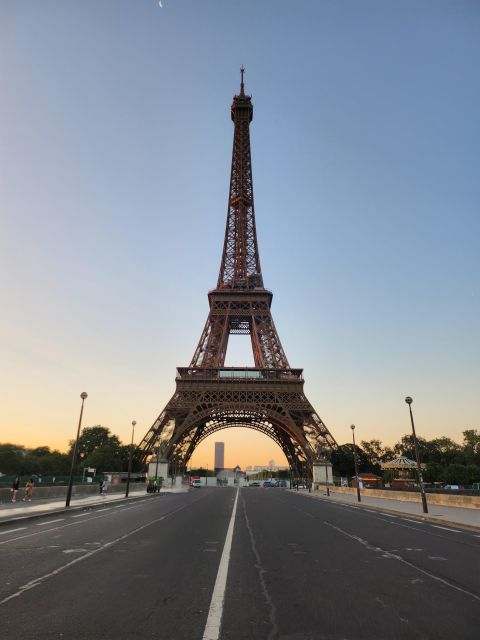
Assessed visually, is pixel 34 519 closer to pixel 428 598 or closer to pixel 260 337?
pixel 428 598

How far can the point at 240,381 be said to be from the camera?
64.0 metres

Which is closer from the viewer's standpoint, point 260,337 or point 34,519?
point 34,519

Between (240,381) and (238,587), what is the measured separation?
186 feet

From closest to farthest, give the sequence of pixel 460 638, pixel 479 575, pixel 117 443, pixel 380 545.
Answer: pixel 460 638 < pixel 479 575 < pixel 380 545 < pixel 117 443

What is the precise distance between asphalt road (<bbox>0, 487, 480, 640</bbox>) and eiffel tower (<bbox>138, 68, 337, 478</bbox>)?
158 ft

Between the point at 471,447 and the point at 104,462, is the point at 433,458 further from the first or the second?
the point at 104,462

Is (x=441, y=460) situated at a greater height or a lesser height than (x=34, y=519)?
greater

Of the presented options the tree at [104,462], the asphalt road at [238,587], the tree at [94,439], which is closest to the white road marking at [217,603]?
the asphalt road at [238,587]

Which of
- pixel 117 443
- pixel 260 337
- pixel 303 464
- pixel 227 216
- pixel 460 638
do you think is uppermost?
pixel 227 216

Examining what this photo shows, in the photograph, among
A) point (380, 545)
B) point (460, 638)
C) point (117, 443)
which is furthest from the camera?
point (117, 443)

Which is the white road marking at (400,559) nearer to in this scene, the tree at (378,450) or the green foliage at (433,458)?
the green foliage at (433,458)

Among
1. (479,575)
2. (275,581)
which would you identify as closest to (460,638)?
(275,581)

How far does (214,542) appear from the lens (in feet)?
42.2

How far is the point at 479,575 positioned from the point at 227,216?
7476 cm
